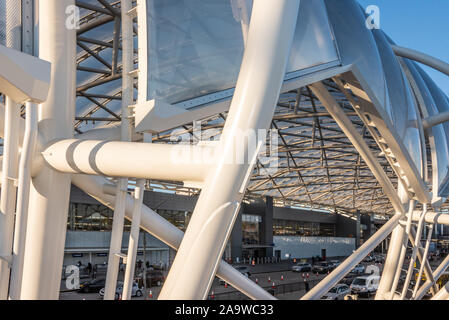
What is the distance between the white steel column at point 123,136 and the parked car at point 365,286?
33776mm

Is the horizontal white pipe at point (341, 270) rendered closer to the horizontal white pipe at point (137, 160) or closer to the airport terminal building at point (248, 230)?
the horizontal white pipe at point (137, 160)

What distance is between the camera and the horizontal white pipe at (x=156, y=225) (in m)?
5.91

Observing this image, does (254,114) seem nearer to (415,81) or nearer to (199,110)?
(199,110)

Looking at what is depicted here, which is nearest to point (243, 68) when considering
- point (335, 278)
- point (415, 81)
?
point (335, 278)

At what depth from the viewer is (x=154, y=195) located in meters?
55.8

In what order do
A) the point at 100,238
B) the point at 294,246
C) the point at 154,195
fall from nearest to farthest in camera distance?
the point at 100,238
the point at 154,195
the point at 294,246

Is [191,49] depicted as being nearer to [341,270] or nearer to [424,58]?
[341,270]

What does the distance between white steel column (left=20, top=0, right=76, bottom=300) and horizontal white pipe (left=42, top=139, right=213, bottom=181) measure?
2.43 feet

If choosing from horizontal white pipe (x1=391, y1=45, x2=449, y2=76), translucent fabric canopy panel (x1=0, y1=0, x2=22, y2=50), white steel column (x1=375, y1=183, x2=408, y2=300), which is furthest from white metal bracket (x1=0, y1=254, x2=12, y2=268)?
horizontal white pipe (x1=391, y1=45, x2=449, y2=76)

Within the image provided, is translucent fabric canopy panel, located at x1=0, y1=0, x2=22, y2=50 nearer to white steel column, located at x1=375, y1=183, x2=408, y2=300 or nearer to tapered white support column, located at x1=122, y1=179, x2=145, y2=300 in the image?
tapered white support column, located at x1=122, y1=179, x2=145, y2=300

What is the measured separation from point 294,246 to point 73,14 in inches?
3278

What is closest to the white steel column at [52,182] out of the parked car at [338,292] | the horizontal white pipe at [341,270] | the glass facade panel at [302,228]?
the horizontal white pipe at [341,270]

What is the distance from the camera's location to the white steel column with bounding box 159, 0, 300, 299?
3336 millimetres
